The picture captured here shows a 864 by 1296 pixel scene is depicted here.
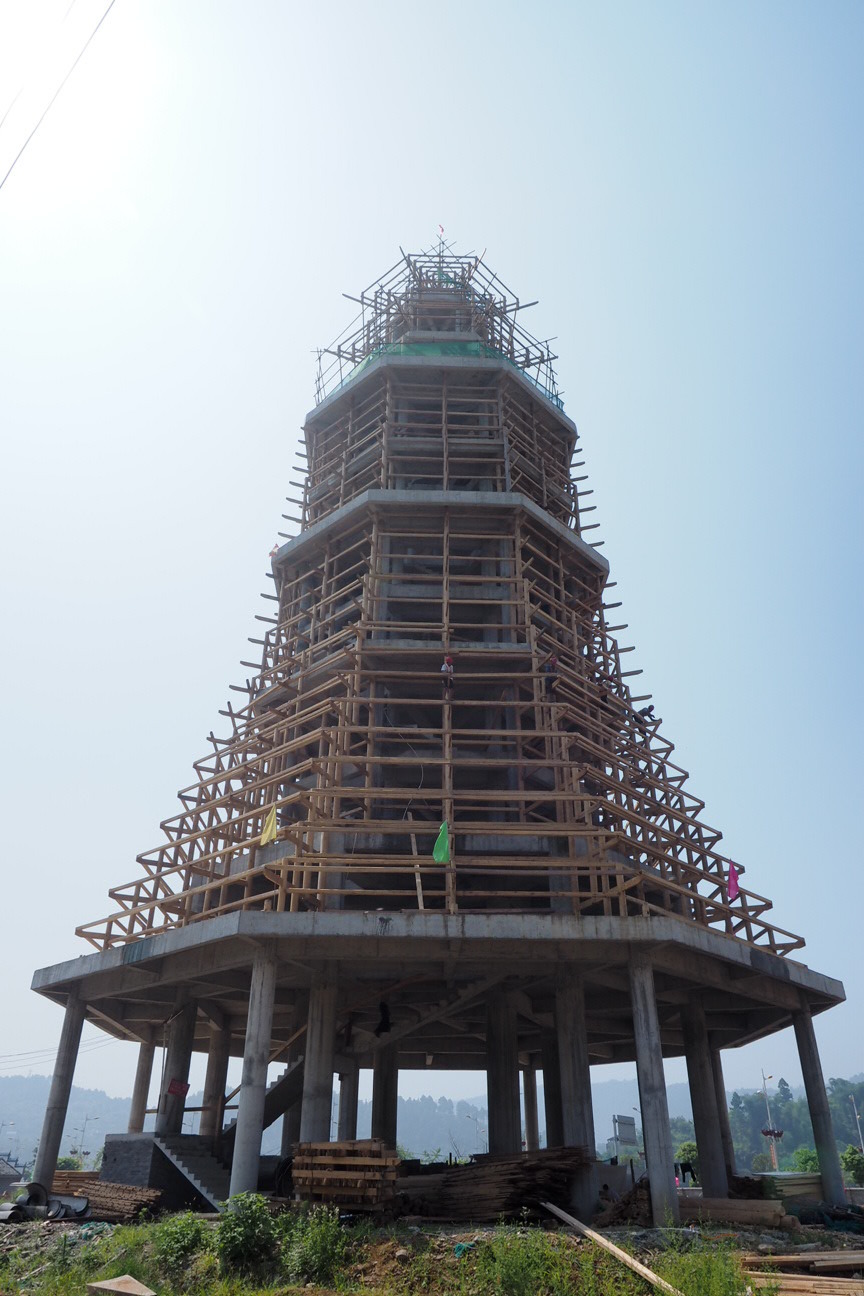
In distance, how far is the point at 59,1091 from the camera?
2725cm

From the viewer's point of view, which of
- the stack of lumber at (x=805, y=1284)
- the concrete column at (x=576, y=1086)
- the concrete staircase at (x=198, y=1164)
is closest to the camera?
the stack of lumber at (x=805, y=1284)

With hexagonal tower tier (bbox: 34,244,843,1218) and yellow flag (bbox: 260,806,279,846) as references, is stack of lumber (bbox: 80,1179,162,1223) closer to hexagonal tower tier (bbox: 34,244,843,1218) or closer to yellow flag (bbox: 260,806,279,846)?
hexagonal tower tier (bbox: 34,244,843,1218)

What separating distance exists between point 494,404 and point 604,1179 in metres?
26.6

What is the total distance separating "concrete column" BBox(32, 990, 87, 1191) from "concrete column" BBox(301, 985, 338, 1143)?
714 cm

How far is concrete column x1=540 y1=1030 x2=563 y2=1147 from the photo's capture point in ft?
104

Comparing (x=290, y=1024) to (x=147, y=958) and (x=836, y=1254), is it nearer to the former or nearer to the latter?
(x=147, y=958)

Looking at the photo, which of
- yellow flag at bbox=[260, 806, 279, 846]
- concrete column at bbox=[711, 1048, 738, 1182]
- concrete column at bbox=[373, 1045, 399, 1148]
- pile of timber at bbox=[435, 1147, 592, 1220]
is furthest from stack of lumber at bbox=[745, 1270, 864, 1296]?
concrete column at bbox=[373, 1045, 399, 1148]

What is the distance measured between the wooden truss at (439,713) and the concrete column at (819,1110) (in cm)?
359

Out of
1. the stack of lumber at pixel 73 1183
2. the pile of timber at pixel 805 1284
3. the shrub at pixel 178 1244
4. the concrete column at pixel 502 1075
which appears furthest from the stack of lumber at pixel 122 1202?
the pile of timber at pixel 805 1284

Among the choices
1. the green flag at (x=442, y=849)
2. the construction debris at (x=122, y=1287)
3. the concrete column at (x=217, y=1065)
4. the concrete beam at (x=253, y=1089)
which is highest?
the green flag at (x=442, y=849)

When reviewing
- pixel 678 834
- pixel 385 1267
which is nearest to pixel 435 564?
pixel 678 834

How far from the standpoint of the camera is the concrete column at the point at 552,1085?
3177 centimetres

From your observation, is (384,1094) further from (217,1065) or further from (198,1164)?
(198,1164)

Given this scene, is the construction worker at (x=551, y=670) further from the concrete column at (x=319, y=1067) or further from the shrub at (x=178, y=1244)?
the shrub at (x=178, y=1244)
